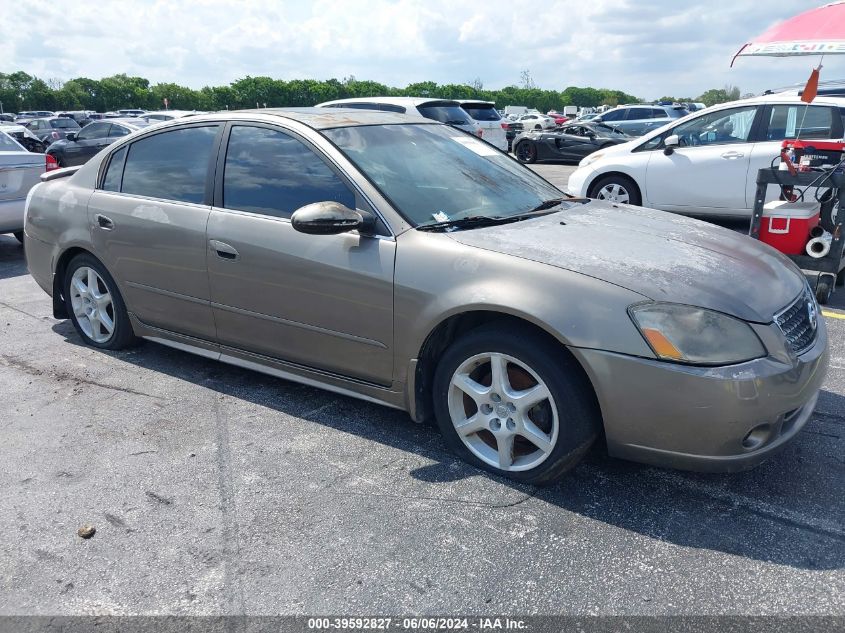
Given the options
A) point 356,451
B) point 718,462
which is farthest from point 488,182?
point 718,462

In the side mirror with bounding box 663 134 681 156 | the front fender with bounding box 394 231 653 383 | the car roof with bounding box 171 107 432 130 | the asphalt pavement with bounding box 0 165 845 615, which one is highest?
the car roof with bounding box 171 107 432 130

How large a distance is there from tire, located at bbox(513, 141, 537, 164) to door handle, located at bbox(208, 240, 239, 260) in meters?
17.0

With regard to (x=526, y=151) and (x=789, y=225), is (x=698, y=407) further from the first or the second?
(x=526, y=151)

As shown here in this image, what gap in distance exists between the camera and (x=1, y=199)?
7.65 meters

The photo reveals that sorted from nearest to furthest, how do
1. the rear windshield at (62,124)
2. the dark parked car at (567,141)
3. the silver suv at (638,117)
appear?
the dark parked car at (567,141) < the silver suv at (638,117) < the rear windshield at (62,124)

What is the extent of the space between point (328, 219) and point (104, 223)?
1.91 metres

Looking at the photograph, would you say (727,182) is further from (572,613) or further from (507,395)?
(572,613)

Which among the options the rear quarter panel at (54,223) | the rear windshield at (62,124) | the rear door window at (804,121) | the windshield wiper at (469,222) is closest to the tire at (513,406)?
the windshield wiper at (469,222)

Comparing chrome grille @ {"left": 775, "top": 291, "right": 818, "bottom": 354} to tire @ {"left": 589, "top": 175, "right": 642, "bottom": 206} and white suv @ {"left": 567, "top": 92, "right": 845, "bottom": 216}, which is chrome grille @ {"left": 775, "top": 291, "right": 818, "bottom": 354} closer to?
white suv @ {"left": 567, "top": 92, "right": 845, "bottom": 216}

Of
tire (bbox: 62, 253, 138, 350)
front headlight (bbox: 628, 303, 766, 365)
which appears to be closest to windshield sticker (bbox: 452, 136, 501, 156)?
front headlight (bbox: 628, 303, 766, 365)

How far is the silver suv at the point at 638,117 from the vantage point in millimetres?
22462

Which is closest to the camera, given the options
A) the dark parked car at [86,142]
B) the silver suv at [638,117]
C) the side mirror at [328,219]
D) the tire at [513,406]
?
the tire at [513,406]

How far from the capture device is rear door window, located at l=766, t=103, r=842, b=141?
7.83 m

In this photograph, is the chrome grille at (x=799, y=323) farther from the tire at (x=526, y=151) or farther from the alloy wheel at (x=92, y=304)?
the tire at (x=526, y=151)
